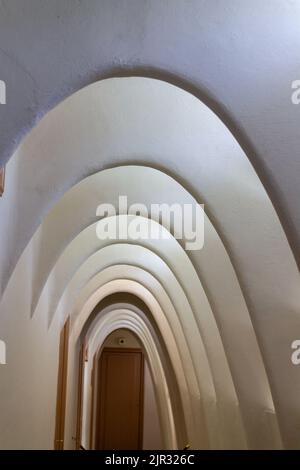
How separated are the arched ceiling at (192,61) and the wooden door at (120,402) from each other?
48.1ft

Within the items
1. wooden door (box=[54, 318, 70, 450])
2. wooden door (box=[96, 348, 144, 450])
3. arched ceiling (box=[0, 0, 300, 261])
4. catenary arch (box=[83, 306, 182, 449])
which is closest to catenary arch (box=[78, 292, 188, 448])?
catenary arch (box=[83, 306, 182, 449])

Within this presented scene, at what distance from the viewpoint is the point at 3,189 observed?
300 centimetres

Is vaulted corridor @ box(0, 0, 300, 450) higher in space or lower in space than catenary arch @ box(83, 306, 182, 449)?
lower

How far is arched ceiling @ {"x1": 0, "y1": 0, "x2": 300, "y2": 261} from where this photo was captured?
2.23m

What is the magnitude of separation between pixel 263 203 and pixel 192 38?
4.39 ft

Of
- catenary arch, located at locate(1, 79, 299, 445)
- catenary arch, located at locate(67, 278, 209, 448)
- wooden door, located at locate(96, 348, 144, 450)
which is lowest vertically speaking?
catenary arch, located at locate(1, 79, 299, 445)

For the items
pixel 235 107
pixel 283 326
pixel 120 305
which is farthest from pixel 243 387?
pixel 120 305

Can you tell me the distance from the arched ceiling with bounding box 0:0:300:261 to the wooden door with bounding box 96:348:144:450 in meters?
14.7

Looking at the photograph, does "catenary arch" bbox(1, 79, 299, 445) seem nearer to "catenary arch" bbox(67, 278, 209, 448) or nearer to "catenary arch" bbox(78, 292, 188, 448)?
"catenary arch" bbox(67, 278, 209, 448)

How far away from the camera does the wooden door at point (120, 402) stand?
1641cm

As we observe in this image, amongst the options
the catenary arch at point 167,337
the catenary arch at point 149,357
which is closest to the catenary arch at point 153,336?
the catenary arch at point 149,357

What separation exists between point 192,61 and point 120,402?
15139 millimetres

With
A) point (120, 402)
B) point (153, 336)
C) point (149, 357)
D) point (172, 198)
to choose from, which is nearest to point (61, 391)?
point (172, 198)

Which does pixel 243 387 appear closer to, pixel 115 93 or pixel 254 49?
pixel 115 93
